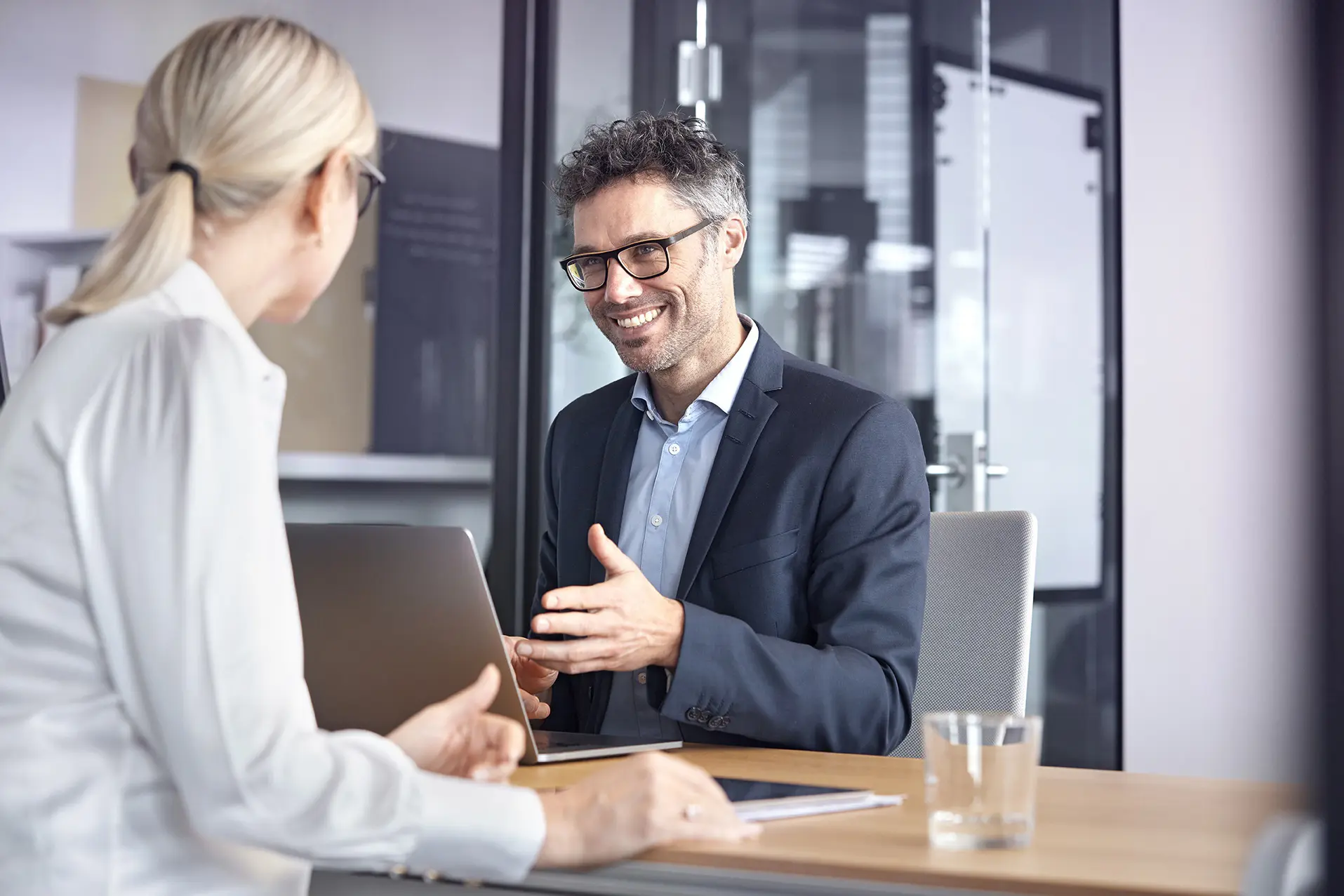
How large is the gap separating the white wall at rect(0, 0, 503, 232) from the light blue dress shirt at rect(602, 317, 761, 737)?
188 cm

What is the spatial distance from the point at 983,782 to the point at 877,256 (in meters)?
2.47

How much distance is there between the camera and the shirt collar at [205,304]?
0.96m

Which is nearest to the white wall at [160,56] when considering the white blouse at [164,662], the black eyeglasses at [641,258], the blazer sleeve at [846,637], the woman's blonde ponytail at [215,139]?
the black eyeglasses at [641,258]

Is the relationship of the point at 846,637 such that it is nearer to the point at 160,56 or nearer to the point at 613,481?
the point at 613,481

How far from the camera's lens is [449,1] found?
355 cm

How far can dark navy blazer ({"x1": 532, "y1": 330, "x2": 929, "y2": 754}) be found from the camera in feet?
4.73

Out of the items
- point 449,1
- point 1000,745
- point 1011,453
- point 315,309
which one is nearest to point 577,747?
point 1000,745

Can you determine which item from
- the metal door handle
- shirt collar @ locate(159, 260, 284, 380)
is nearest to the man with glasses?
shirt collar @ locate(159, 260, 284, 380)

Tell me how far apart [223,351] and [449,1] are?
2.90 meters

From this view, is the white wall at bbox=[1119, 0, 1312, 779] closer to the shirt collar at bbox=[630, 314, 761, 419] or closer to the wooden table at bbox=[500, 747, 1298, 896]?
the shirt collar at bbox=[630, 314, 761, 419]

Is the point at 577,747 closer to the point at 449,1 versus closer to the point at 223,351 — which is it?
the point at 223,351

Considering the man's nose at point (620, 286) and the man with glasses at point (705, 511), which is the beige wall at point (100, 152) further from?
the man's nose at point (620, 286)

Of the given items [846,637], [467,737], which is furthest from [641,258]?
[467,737]

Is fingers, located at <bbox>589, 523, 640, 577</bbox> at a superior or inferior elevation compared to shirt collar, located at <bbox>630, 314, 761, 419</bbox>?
inferior
